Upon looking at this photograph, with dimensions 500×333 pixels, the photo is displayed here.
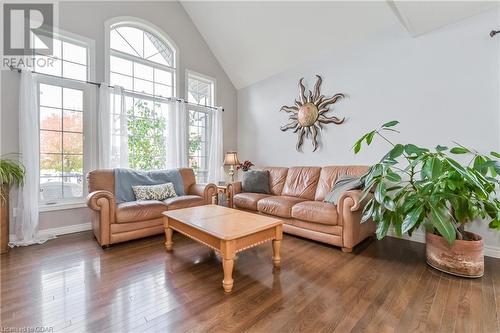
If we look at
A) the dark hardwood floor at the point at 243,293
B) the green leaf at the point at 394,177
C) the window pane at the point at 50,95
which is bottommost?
the dark hardwood floor at the point at 243,293

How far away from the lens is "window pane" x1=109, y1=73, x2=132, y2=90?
11.8 feet

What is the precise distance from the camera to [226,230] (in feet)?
6.31

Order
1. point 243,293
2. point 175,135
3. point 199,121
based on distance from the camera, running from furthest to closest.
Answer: point 199,121
point 175,135
point 243,293

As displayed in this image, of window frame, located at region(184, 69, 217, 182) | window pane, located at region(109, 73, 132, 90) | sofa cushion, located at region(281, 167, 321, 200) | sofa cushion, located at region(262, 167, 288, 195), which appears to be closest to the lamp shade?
window frame, located at region(184, 69, 217, 182)

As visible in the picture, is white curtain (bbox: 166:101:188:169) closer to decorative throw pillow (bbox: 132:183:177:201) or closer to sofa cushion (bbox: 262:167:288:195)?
decorative throw pillow (bbox: 132:183:177:201)

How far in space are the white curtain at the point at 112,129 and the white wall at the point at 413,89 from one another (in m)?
2.71

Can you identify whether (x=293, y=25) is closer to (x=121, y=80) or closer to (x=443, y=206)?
(x=121, y=80)

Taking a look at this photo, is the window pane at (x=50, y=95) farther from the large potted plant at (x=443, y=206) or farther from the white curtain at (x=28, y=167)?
the large potted plant at (x=443, y=206)

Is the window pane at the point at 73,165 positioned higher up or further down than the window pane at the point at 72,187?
higher up

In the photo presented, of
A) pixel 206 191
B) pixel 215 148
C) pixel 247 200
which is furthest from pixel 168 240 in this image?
pixel 215 148

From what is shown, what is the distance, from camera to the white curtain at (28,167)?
107 inches

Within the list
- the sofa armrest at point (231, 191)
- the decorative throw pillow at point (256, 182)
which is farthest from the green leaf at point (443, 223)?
the sofa armrest at point (231, 191)

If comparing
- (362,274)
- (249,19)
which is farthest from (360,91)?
(362,274)

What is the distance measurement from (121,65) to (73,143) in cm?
144
